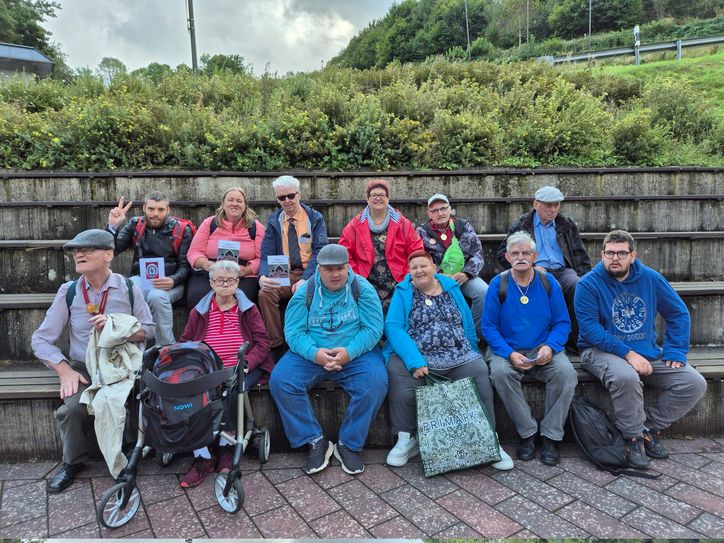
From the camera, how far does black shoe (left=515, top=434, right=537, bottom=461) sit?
146 inches

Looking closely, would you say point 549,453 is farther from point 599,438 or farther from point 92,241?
point 92,241

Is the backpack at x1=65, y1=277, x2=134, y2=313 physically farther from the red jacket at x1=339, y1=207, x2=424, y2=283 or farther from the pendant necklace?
the pendant necklace

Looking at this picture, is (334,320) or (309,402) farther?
(334,320)

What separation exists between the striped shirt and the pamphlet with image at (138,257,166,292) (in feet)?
2.94

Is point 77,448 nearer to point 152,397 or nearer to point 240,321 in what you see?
point 152,397

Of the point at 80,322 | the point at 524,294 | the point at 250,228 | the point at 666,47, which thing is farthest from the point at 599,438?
the point at 666,47

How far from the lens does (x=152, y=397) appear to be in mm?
3121

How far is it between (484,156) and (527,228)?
2.84 m

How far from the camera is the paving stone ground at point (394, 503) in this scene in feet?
9.41

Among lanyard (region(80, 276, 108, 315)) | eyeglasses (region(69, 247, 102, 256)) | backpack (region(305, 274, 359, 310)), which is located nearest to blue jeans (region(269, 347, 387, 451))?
backpack (region(305, 274, 359, 310))

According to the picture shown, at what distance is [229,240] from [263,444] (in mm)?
2094

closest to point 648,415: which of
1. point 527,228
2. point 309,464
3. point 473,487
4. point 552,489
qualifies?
point 552,489

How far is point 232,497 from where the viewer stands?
308 centimetres

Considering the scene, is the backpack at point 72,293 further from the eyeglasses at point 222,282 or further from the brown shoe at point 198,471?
the brown shoe at point 198,471
